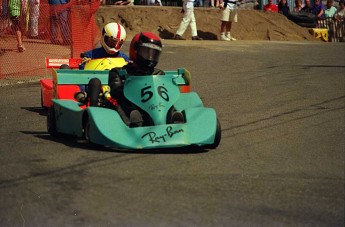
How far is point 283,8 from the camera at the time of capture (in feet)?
104

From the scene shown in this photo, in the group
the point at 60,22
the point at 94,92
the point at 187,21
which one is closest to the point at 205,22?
the point at 187,21

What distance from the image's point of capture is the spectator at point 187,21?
24.9m

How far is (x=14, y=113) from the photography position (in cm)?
1262

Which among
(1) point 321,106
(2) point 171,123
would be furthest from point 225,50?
(2) point 171,123

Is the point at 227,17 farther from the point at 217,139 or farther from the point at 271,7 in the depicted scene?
the point at 217,139

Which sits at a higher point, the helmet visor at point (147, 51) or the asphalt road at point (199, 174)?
the helmet visor at point (147, 51)

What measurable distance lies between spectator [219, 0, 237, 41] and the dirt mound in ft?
3.08

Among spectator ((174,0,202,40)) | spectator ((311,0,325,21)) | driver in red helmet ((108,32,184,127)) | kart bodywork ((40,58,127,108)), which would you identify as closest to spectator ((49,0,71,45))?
kart bodywork ((40,58,127,108))

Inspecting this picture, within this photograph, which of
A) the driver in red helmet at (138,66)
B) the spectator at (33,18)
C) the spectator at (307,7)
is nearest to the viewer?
the driver in red helmet at (138,66)

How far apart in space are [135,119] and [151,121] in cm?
17

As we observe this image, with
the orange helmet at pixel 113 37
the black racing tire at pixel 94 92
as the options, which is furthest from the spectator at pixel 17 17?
the black racing tire at pixel 94 92

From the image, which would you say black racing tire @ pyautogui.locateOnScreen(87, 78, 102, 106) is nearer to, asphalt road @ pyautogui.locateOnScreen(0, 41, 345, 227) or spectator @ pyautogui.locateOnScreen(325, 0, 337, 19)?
asphalt road @ pyautogui.locateOnScreen(0, 41, 345, 227)

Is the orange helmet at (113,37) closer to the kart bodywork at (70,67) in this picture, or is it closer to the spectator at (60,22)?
the kart bodywork at (70,67)

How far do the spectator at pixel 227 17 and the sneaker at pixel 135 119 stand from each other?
54.3 ft
